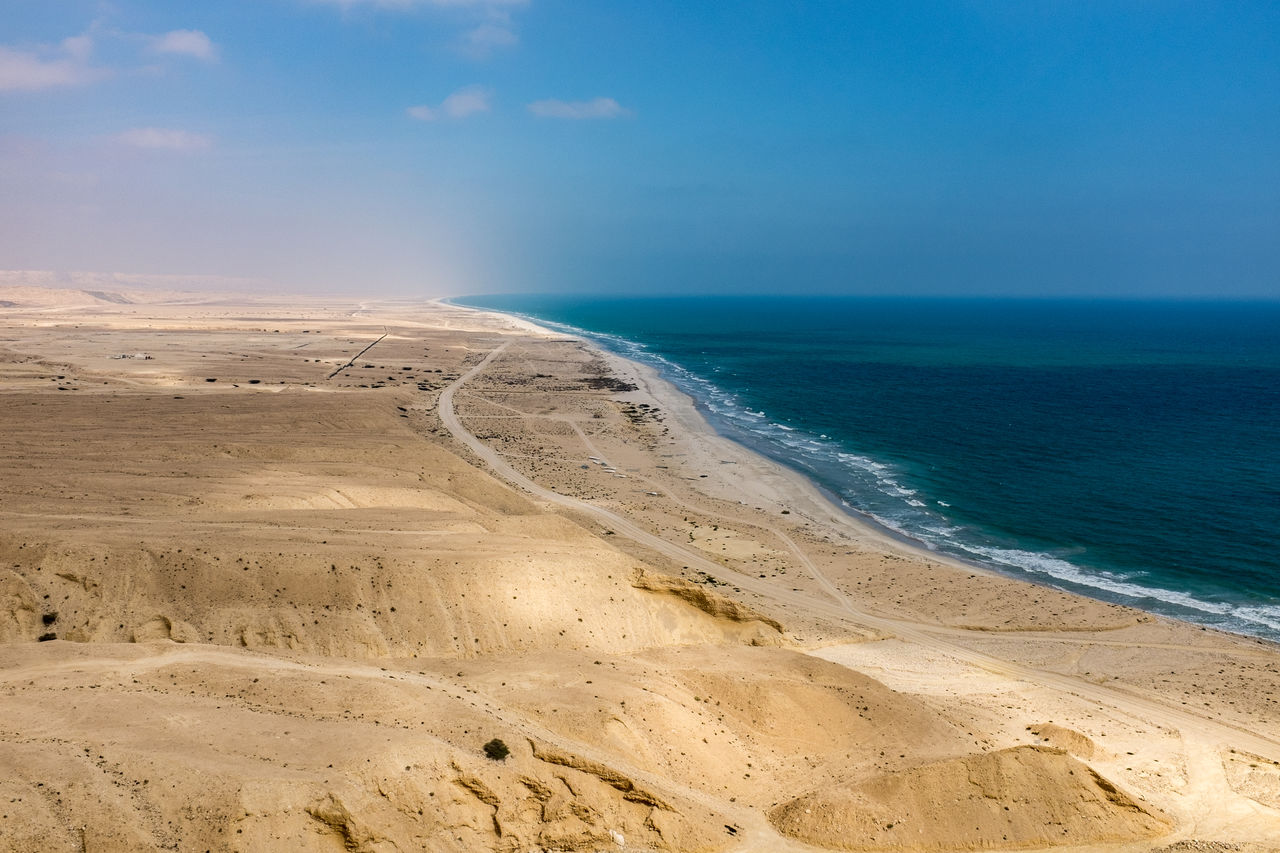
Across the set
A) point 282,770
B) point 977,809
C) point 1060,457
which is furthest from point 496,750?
point 1060,457

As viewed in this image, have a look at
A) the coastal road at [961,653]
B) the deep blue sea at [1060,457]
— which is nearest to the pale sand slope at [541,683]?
the coastal road at [961,653]

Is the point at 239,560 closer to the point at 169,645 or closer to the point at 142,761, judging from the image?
the point at 169,645

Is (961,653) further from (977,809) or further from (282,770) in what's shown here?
(282,770)

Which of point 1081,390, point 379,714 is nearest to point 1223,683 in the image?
point 379,714

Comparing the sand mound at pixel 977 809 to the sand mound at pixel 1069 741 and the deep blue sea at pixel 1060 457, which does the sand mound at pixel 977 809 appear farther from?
the deep blue sea at pixel 1060 457

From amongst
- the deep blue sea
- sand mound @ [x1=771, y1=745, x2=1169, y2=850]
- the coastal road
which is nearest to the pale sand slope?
sand mound @ [x1=771, y1=745, x2=1169, y2=850]
